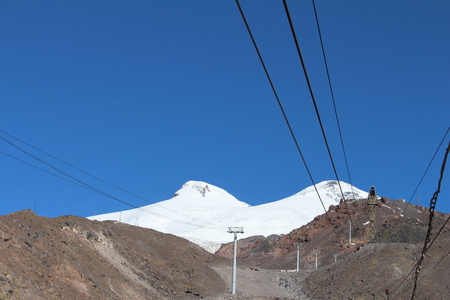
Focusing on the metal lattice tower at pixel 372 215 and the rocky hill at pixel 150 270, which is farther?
the metal lattice tower at pixel 372 215

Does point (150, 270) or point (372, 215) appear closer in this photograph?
point (150, 270)

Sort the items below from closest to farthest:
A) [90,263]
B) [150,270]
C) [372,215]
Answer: [90,263], [150,270], [372,215]

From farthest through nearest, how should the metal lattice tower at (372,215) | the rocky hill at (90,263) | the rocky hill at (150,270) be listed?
the metal lattice tower at (372,215) → the rocky hill at (150,270) → the rocky hill at (90,263)

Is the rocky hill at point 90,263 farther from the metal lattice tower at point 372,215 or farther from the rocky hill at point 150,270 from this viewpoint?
the metal lattice tower at point 372,215

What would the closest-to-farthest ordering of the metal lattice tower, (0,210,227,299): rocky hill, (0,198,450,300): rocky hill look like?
(0,210,227,299): rocky hill
(0,198,450,300): rocky hill
the metal lattice tower

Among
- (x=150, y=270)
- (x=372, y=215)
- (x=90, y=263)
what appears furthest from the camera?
(x=372, y=215)

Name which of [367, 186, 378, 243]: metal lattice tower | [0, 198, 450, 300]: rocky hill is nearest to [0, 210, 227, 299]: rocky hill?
[0, 198, 450, 300]: rocky hill

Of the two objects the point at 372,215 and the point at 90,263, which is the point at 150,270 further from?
the point at 372,215

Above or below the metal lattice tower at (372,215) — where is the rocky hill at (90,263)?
below

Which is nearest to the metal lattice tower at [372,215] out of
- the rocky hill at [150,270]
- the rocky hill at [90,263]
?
the rocky hill at [150,270]

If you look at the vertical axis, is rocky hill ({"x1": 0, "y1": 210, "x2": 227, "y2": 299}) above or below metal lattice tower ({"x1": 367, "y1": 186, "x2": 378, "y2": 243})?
below

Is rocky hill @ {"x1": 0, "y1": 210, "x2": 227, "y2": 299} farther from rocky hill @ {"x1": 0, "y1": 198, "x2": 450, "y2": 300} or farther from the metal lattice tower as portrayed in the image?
the metal lattice tower

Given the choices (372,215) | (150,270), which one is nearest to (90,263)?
(150,270)

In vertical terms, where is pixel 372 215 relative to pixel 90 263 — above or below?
above
